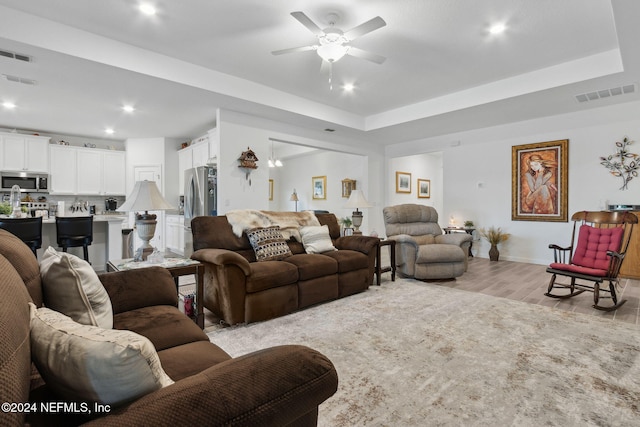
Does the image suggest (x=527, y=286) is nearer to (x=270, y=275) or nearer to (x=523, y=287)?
Result: (x=523, y=287)

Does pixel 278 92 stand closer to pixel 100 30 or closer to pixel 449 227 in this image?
pixel 100 30

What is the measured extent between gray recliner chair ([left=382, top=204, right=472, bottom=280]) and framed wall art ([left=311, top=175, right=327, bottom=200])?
167 inches

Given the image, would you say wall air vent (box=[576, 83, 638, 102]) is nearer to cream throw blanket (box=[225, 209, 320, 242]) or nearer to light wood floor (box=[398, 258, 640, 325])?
light wood floor (box=[398, 258, 640, 325])

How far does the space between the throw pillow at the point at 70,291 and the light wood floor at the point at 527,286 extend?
356 centimetres

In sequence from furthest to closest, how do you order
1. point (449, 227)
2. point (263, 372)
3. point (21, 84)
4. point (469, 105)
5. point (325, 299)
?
point (449, 227)
point (469, 105)
point (21, 84)
point (325, 299)
point (263, 372)

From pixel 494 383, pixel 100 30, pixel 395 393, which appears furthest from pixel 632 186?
pixel 100 30

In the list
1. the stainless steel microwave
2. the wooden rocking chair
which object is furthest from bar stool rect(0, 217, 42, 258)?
the wooden rocking chair

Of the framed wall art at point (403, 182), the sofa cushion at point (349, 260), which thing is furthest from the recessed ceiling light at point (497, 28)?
the framed wall art at point (403, 182)

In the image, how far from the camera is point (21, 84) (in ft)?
13.3

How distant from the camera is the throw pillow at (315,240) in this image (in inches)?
149

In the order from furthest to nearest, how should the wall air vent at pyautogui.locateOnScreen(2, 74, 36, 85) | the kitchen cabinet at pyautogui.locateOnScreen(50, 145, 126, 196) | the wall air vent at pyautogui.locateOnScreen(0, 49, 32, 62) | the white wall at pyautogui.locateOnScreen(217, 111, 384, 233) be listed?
1. the kitchen cabinet at pyautogui.locateOnScreen(50, 145, 126, 196)
2. the white wall at pyautogui.locateOnScreen(217, 111, 384, 233)
3. the wall air vent at pyautogui.locateOnScreen(2, 74, 36, 85)
4. the wall air vent at pyautogui.locateOnScreen(0, 49, 32, 62)

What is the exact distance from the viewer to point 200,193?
17.9 feet

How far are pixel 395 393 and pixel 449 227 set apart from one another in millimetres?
5415

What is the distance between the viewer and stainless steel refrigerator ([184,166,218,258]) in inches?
205
